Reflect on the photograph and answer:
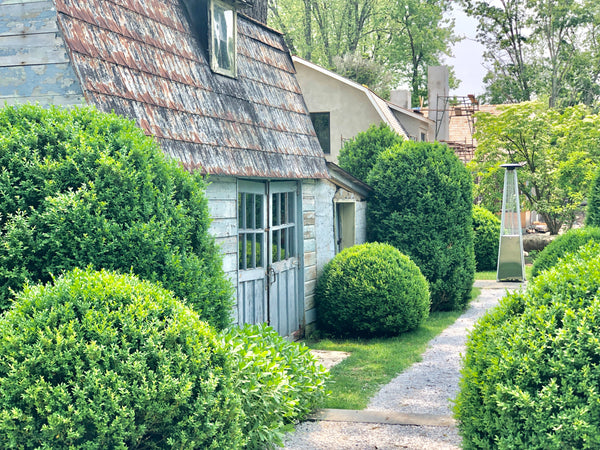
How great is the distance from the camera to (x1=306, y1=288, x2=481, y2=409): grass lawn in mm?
8125

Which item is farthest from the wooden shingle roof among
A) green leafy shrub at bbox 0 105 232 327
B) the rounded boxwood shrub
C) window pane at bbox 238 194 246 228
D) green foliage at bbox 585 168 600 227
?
green foliage at bbox 585 168 600 227

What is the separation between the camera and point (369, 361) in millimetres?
10031

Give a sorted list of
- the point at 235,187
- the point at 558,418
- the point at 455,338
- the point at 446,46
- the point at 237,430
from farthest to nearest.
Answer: the point at 446,46, the point at 455,338, the point at 235,187, the point at 237,430, the point at 558,418

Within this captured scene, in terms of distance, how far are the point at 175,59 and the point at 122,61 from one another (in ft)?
3.91

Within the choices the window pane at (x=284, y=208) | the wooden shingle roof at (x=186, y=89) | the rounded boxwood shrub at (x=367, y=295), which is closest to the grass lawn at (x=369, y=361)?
the rounded boxwood shrub at (x=367, y=295)

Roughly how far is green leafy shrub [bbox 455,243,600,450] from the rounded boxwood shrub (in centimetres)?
652

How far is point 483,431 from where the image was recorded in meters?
4.71

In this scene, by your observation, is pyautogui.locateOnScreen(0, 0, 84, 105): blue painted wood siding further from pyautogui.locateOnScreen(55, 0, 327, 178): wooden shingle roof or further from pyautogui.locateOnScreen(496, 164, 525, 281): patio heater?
pyautogui.locateOnScreen(496, 164, 525, 281): patio heater

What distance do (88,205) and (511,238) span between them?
14387 millimetres

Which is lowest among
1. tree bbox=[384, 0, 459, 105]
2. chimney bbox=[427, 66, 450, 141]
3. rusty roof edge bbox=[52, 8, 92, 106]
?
rusty roof edge bbox=[52, 8, 92, 106]

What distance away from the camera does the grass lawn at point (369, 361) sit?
812cm

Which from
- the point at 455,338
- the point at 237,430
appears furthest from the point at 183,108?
the point at 455,338

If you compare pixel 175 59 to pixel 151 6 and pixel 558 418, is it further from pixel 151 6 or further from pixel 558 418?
pixel 558 418

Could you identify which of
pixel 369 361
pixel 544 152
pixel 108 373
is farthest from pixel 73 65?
pixel 544 152
